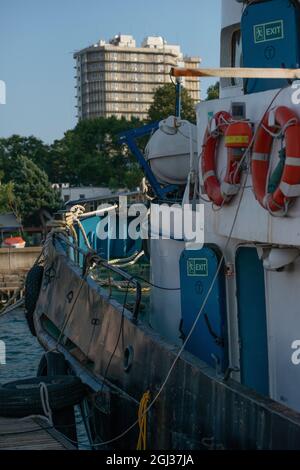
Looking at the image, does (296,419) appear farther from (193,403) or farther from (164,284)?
(164,284)

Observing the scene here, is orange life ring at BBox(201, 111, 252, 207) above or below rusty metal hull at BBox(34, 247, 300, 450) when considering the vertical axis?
above

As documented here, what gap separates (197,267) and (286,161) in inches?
72.7

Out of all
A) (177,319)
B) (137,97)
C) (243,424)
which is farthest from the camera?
(137,97)

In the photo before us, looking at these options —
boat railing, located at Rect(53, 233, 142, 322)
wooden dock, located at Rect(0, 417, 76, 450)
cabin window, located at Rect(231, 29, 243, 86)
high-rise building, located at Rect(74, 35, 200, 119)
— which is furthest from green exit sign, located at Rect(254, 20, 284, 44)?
high-rise building, located at Rect(74, 35, 200, 119)

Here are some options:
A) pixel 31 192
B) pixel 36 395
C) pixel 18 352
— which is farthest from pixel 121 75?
pixel 36 395

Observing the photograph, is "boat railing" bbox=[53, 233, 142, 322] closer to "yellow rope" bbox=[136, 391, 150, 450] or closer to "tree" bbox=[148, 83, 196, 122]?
"yellow rope" bbox=[136, 391, 150, 450]

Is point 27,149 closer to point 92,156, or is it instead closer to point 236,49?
point 92,156

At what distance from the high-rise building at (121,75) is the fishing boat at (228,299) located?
11769 cm

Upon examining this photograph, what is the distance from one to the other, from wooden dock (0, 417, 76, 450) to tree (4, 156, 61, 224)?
4160 centimetres

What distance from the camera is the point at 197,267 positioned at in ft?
25.0

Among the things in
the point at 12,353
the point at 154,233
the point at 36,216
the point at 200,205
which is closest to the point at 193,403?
the point at 200,205

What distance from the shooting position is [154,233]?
9609 mm

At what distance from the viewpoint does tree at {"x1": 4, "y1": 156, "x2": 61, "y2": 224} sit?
49.4m

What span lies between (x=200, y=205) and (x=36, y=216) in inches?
1726
